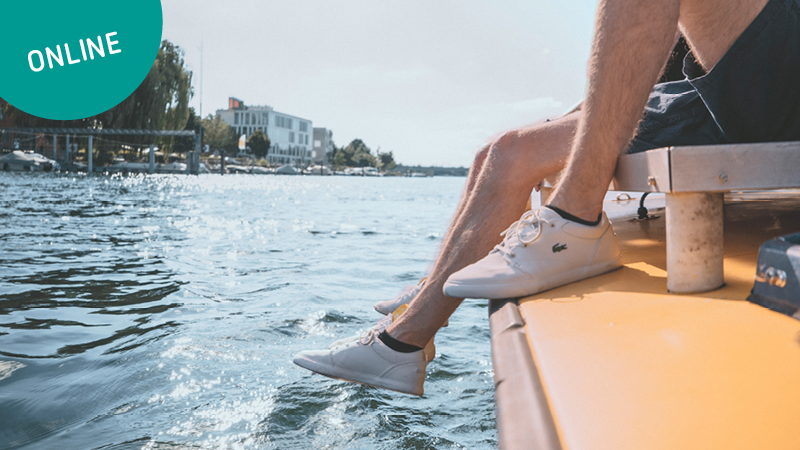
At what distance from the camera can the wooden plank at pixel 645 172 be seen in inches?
42.4

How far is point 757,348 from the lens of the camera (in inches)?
29.9

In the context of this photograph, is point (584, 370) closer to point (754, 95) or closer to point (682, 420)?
point (682, 420)

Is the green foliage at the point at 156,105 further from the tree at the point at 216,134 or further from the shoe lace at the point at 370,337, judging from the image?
the tree at the point at 216,134

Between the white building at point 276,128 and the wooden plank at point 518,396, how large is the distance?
89.1 m

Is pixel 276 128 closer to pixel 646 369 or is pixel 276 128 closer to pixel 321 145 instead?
pixel 321 145

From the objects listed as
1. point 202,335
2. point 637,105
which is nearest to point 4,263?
point 202,335

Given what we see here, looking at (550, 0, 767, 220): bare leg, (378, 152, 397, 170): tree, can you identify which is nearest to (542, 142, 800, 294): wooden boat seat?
(550, 0, 767, 220): bare leg

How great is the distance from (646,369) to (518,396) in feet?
0.55

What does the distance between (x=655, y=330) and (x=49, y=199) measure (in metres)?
12.5

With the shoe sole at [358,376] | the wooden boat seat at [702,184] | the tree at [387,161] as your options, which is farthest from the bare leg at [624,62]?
the tree at [387,161]

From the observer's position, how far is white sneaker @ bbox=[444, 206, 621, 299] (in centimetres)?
124

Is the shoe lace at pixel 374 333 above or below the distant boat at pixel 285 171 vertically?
below

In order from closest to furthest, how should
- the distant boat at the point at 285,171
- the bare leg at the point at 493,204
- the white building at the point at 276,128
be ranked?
the bare leg at the point at 493,204 < the distant boat at the point at 285,171 < the white building at the point at 276,128

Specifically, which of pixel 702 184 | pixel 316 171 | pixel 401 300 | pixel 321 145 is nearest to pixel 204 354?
pixel 401 300
